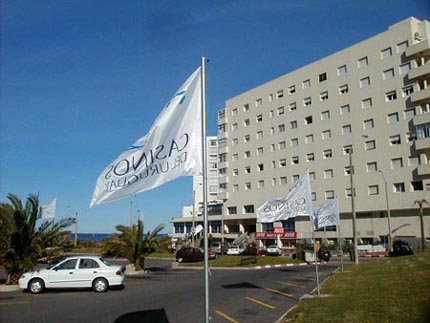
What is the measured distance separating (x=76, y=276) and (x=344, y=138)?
45704mm

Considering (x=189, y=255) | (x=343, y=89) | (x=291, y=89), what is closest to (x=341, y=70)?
(x=343, y=89)

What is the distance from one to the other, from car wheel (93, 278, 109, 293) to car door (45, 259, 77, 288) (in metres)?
0.87

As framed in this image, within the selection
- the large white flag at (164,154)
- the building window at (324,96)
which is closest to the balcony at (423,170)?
the building window at (324,96)

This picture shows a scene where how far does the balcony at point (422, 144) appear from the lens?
46125 mm

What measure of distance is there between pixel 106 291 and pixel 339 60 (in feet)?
162

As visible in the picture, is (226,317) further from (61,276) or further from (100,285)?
(61,276)

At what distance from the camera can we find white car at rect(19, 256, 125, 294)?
56.2ft

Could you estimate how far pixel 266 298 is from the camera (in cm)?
1469

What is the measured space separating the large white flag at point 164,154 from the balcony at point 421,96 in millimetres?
46154

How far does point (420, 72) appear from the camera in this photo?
47.9 meters

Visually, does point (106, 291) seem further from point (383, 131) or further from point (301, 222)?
point (301, 222)

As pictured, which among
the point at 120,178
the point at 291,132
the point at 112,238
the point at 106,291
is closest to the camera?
the point at 120,178

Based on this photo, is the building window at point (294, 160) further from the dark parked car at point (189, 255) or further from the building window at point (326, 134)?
the dark parked car at point (189, 255)

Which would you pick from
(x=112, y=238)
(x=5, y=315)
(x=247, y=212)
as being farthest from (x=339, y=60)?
(x=5, y=315)
